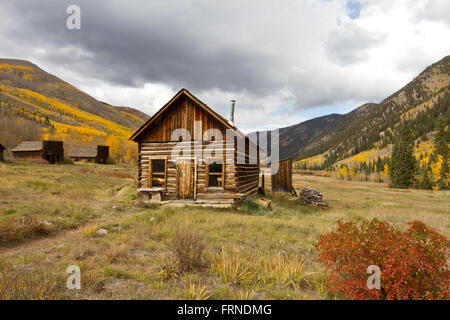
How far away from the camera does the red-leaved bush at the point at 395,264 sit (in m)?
3.43

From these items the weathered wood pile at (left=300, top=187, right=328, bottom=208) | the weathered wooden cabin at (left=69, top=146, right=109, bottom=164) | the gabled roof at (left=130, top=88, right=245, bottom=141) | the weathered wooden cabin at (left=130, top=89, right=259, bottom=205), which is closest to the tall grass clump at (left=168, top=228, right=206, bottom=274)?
the weathered wooden cabin at (left=130, top=89, right=259, bottom=205)

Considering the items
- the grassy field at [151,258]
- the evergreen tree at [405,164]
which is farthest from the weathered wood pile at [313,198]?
the evergreen tree at [405,164]

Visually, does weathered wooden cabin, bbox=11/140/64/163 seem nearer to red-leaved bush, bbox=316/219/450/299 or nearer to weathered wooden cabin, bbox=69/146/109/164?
weathered wooden cabin, bbox=69/146/109/164

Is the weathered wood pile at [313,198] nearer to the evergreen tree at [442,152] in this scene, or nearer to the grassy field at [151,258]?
the grassy field at [151,258]

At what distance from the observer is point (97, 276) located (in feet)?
15.1

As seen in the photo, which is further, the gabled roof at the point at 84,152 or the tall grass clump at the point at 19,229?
the gabled roof at the point at 84,152

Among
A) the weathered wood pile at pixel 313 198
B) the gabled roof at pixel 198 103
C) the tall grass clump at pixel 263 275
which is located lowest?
the weathered wood pile at pixel 313 198

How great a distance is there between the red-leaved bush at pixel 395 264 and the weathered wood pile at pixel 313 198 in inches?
544

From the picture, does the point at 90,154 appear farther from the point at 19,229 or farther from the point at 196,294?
the point at 196,294

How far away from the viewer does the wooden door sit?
46.5ft
